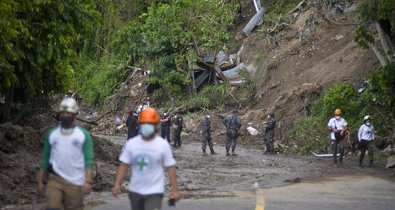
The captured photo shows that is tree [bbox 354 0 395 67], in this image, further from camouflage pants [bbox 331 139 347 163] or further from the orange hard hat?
the orange hard hat

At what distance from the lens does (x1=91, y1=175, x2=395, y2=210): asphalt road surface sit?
13.2 m

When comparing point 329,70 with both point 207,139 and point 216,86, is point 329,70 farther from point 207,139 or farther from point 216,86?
point 207,139

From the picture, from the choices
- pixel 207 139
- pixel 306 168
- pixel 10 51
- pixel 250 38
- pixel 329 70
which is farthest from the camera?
pixel 250 38

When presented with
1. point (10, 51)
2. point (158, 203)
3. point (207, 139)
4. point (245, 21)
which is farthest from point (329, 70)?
point (158, 203)

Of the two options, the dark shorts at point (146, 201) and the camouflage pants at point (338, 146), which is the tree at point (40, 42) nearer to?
the dark shorts at point (146, 201)

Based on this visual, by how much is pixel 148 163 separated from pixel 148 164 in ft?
0.05

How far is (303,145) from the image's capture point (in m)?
28.5

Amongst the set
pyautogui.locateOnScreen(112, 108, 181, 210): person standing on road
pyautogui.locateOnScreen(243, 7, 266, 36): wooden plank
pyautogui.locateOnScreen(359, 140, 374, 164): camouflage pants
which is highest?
pyautogui.locateOnScreen(243, 7, 266, 36): wooden plank

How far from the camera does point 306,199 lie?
14.4 metres

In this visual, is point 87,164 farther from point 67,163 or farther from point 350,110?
point 350,110

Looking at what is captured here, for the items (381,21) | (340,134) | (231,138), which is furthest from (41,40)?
(231,138)

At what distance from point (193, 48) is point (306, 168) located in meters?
19.3

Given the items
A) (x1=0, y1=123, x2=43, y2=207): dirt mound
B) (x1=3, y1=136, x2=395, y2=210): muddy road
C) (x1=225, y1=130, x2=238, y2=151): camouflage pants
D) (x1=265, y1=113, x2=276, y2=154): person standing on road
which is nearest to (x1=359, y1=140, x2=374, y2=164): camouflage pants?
(x1=3, y1=136, x2=395, y2=210): muddy road

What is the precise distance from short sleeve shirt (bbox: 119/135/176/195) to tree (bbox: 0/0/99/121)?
20.6 feet
